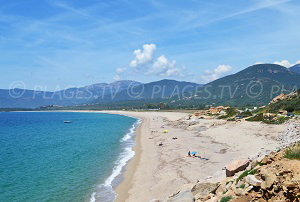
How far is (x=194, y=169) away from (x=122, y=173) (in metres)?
7.86

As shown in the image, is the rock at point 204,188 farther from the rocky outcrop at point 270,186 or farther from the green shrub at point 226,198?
the green shrub at point 226,198

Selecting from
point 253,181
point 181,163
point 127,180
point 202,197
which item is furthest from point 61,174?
point 253,181

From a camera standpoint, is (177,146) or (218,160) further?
(177,146)

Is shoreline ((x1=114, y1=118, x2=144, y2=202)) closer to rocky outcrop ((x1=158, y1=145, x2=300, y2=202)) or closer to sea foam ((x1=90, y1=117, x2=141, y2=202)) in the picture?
sea foam ((x1=90, y1=117, x2=141, y2=202))

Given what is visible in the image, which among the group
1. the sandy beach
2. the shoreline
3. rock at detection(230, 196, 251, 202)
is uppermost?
rock at detection(230, 196, 251, 202)

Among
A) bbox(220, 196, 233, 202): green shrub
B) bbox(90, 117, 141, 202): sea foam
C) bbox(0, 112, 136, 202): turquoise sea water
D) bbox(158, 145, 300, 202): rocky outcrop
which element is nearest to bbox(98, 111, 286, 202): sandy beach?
bbox(90, 117, 141, 202): sea foam

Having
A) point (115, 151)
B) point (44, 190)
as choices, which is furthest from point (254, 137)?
point (44, 190)

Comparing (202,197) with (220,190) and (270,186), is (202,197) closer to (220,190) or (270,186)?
(220,190)

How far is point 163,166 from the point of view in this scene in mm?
26797

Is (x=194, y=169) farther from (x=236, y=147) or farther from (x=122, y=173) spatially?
(x=236, y=147)

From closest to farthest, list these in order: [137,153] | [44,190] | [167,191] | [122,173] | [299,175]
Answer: [299,175] < [167,191] < [44,190] < [122,173] < [137,153]

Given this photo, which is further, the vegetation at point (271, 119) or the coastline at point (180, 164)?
the vegetation at point (271, 119)

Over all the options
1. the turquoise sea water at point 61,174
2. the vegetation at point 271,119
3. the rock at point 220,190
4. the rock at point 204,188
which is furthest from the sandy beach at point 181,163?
the rock at point 220,190

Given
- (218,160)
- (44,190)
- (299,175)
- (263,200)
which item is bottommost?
(44,190)
